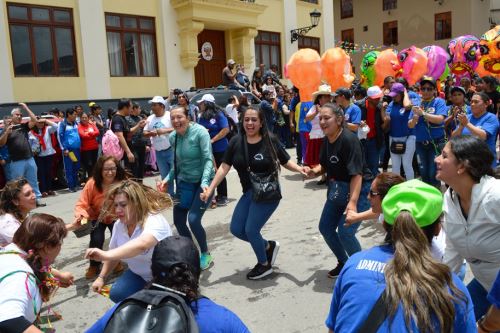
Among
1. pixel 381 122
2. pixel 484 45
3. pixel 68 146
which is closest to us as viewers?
pixel 381 122

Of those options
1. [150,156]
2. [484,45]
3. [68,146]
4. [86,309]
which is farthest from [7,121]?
[484,45]

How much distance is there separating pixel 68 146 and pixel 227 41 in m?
11.4

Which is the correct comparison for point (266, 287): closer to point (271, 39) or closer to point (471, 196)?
point (471, 196)

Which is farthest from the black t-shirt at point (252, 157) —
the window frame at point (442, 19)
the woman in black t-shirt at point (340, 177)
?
the window frame at point (442, 19)

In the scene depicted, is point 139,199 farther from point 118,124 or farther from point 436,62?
point 436,62

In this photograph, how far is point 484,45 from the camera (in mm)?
12891

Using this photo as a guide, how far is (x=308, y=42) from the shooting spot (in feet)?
77.5

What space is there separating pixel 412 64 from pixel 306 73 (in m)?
3.43

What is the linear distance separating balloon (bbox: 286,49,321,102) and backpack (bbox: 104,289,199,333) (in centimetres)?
832

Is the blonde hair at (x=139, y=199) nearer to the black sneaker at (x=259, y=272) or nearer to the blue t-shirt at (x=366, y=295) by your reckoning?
the black sneaker at (x=259, y=272)

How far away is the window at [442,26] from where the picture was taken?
31.5 meters

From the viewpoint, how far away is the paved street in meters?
3.98

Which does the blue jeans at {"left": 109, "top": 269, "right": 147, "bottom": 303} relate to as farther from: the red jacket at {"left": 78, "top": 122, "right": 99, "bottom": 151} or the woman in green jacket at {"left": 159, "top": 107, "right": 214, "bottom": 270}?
the red jacket at {"left": 78, "top": 122, "right": 99, "bottom": 151}

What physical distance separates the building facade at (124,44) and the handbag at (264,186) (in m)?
11.5
